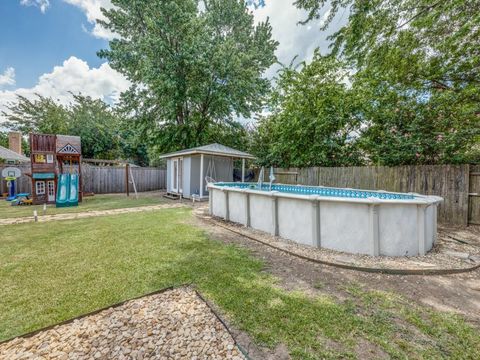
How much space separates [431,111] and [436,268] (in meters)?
5.95

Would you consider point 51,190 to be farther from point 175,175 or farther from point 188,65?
point 188,65

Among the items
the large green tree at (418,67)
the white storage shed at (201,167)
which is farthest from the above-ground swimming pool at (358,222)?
the white storage shed at (201,167)

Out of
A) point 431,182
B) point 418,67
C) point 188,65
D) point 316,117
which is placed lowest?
point 431,182

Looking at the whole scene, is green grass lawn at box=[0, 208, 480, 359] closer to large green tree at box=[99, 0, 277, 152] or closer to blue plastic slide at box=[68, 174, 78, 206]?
blue plastic slide at box=[68, 174, 78, 206]

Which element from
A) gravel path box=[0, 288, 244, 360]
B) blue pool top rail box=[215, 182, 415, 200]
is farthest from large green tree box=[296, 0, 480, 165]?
gravel path box=[0, 288, 244, 360]

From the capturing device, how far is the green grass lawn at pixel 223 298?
195 centimetres

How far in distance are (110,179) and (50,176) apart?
431 centimetres

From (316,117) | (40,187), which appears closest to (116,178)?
(40,187)

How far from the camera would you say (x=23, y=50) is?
940cm

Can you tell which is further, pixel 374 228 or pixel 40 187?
pixel 40 187

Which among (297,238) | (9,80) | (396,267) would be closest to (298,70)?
(297,238)

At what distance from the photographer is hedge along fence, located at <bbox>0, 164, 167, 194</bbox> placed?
11914 millimetres

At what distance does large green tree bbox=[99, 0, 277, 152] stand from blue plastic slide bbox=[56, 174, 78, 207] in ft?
20.9

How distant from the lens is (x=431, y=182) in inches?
265
